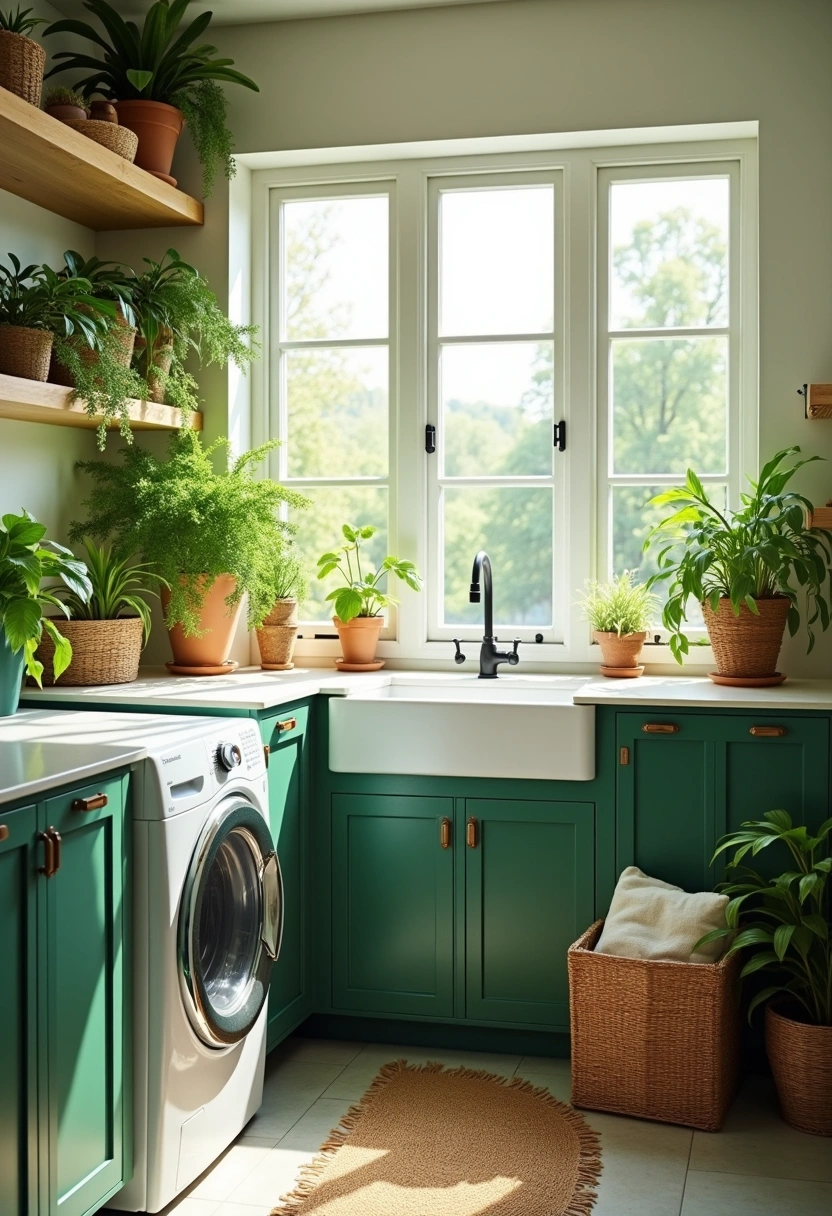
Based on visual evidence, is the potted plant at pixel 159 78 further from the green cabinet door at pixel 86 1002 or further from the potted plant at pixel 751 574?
the green cabinet door at pixel 86 1002

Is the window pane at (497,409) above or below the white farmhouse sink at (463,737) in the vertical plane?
above

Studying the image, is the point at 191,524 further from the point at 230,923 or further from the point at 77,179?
the point at 230,923

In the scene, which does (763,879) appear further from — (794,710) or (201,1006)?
(201,1006)

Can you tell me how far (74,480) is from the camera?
142 inches

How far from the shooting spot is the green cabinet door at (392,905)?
3.17 meters

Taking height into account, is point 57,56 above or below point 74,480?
above

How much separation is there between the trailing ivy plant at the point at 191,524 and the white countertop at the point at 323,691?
217 mm

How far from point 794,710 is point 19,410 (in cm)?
201

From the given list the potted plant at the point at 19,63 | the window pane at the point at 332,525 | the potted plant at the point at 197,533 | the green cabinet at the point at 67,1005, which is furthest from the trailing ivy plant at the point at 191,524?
the green cabinet at the point at 67,1005

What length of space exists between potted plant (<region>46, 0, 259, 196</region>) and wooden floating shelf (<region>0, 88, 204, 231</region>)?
0.39ft

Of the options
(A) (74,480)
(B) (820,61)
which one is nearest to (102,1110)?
(A) (74,480)

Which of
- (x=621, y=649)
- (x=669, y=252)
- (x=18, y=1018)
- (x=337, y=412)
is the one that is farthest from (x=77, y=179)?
(x=18, y=1018)

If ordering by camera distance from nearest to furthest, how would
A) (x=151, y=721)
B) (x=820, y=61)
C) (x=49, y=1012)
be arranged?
(x=49, y=1012) → (x=151, y=721) → (x=820, y=61)

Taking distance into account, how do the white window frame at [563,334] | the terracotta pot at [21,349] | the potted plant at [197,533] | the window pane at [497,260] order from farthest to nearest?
the window pane at [497,260], the white window frame at [563,334], the potted plant at [197,533], the terracotta pot at [21,349]
